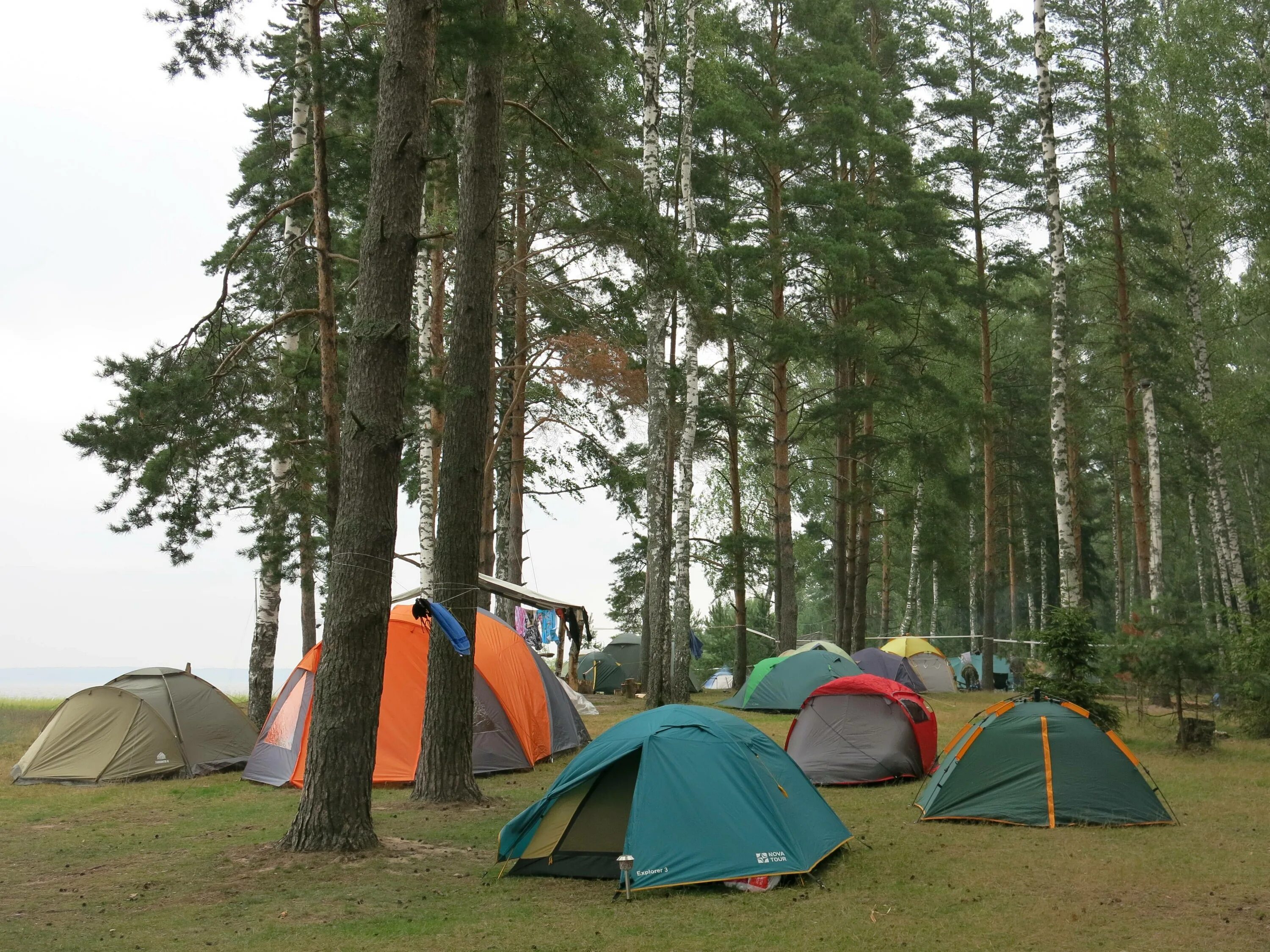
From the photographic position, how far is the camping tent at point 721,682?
27.9m

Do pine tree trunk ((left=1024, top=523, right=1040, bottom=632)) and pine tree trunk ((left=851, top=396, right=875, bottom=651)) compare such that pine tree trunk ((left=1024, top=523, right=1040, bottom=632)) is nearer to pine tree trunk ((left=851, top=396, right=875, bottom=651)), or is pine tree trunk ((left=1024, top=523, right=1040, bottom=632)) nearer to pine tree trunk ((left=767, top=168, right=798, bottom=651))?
pine tree trunk ((left=851, top=396, right=875, bottom=651))

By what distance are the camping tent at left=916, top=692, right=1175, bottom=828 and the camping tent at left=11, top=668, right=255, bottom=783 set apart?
8.12 m

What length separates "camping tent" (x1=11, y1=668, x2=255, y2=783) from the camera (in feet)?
37.7

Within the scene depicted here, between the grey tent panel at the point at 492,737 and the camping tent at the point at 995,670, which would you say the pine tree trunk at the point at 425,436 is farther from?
the camping tent at the point at 995,670

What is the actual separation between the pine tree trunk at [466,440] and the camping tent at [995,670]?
18.8 m

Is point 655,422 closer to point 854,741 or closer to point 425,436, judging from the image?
point 425,436

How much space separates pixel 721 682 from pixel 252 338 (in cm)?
1979

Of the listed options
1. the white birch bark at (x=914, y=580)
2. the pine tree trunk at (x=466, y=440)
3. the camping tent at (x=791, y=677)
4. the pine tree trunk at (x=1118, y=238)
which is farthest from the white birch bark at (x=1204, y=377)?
the pine tree trunk at (x=466, y=440)

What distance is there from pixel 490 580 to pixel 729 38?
11.9 meters

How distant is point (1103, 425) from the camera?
94.2 ft

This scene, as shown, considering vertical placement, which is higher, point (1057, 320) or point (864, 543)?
point (1057, 320)

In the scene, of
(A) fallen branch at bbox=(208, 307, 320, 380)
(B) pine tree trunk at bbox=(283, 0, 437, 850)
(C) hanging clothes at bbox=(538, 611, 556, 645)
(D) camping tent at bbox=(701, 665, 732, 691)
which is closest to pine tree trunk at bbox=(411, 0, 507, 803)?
(B) pine tree trunk at bbox=(283, 0, 437, 850)

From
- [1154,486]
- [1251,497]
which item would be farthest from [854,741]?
[1251,497]

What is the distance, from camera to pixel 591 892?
646 centimetres
